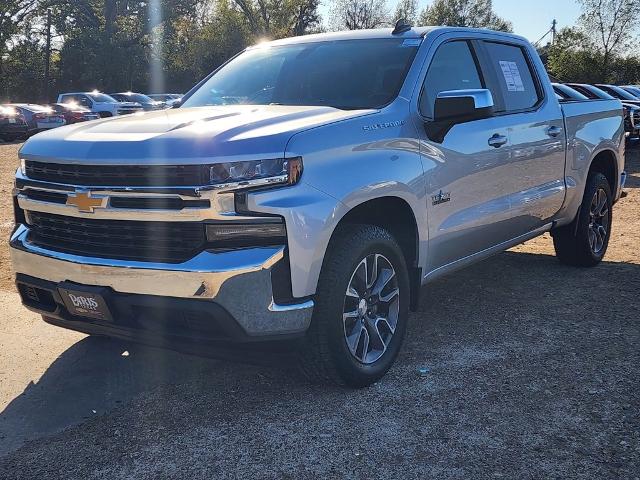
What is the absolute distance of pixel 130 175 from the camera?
121 inches

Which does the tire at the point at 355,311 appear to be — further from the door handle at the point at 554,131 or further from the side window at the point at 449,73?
the door handle at the point at 554,131

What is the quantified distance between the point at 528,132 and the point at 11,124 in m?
22.7

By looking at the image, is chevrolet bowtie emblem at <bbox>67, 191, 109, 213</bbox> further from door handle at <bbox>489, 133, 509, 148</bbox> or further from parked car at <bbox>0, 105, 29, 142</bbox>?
parked car at <bbox>0, 105, 29, 142</bbox>

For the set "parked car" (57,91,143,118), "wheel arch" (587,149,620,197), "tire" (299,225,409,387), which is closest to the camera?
"tire" (299,225,409,387)

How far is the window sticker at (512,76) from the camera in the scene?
497 cm

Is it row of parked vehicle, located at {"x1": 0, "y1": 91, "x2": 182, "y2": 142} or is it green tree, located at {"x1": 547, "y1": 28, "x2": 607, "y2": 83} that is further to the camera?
green tree, located at {"x1": 547, "y1": 28, "x2": 607, "y2": 83}

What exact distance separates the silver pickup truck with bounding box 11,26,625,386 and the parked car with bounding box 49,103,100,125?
22815 mm

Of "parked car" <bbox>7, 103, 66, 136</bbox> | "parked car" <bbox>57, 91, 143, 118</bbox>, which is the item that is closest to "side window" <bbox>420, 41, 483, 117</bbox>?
"parked car" <bbox>7, 103, 66, 136</bbox>

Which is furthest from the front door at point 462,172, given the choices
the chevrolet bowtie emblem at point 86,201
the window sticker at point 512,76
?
the chevrolet bowtie emblem at point 86,201

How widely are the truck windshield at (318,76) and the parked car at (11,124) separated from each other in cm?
2140

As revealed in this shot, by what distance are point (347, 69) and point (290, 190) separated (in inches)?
59.5

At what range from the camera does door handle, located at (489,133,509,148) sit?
14.6 ft

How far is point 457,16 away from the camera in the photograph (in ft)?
210

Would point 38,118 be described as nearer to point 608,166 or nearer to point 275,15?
point 608,166
